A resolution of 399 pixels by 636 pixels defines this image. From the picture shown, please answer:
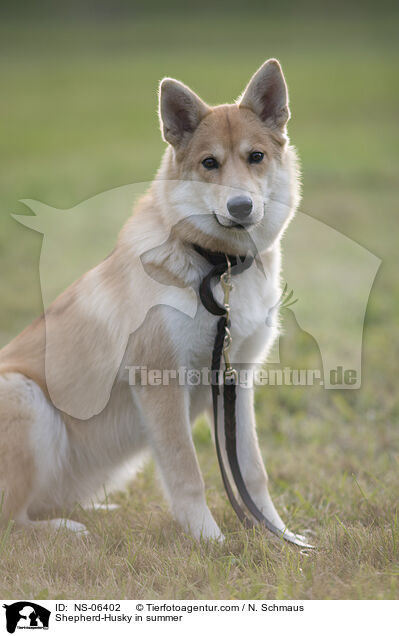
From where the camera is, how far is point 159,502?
114 inches

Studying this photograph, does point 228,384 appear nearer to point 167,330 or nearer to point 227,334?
point 227,334

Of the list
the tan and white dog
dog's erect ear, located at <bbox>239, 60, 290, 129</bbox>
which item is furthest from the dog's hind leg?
dog's erect ear, located at <bbox>239, 60, 290, 129</bbox>

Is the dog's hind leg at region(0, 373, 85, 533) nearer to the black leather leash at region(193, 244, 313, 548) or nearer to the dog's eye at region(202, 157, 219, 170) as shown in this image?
the black leather leash at region(193, 244, 313, 548)

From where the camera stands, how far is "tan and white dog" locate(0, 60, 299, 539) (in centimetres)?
246

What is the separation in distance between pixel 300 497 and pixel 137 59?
36.9 feet

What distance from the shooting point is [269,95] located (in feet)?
→ 8.46

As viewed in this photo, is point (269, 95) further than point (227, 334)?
Yes

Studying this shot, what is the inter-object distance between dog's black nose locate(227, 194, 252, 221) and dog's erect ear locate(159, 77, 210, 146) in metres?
0.39

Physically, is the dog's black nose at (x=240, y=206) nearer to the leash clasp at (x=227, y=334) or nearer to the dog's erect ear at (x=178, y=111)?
the leash clasp at (x=227, y=334)

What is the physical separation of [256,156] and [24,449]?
143cm

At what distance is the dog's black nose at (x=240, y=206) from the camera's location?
7.72 feet
